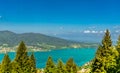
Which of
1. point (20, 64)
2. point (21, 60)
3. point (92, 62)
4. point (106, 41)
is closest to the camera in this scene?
point (106, 41)

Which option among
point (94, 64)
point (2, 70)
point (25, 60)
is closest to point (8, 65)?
point (2, 70)

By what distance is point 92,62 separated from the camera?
37594mm

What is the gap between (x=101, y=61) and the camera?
3503 cm

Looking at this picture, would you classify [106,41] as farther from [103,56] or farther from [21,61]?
[21,61]

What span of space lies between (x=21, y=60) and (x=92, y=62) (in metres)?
15.4

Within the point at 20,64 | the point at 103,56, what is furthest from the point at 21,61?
the point at 103,56

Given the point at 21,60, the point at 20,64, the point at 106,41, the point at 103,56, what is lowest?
the point at 20,64

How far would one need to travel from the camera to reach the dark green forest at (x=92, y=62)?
2986 cm

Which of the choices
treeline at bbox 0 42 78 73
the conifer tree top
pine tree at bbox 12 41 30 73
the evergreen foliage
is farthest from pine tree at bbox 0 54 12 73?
the conifer tree top

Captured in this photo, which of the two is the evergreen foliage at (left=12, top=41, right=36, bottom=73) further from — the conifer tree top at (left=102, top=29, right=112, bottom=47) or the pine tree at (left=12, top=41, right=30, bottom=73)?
the conifer tree top at (left=102, top=29, right=112, bottom=47)

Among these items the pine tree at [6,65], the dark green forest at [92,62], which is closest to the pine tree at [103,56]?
the dark green forest at [92,62]

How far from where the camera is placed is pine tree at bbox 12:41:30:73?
48081mm

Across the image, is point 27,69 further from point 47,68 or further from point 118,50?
point 118,50

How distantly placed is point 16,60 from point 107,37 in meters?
18.5
